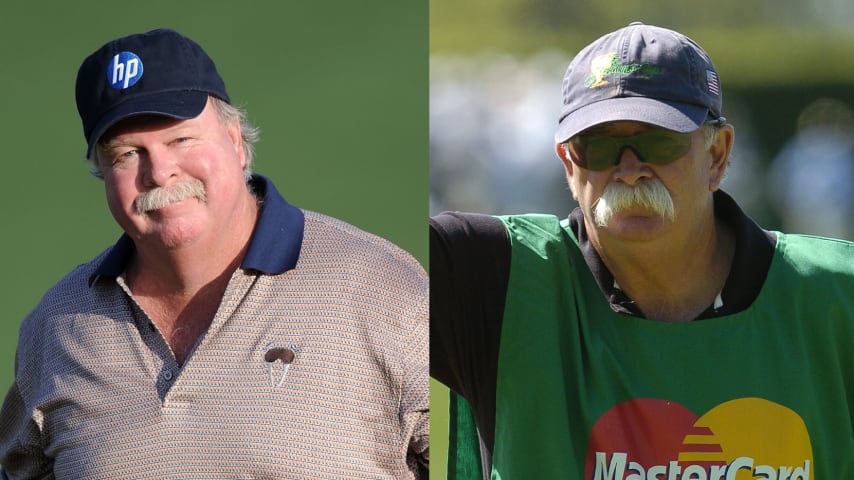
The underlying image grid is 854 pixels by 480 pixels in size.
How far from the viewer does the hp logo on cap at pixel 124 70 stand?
1.79 meters

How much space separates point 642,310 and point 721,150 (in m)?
0.19

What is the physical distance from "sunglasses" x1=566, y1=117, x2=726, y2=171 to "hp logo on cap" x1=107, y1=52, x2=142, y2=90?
100 cm

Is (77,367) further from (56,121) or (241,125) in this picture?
(56,121)

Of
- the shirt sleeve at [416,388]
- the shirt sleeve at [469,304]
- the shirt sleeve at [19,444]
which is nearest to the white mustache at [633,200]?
the shirt sleeve at [469,304]

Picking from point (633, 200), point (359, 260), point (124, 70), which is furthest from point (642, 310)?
point (124, 70)

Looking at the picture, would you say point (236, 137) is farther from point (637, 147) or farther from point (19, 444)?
point (637, 147)

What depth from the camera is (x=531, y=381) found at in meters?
1.07

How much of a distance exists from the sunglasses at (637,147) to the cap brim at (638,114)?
0.01 m

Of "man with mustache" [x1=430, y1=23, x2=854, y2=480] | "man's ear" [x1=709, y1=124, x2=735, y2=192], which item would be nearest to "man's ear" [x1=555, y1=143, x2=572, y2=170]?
"man with mustache" [x1=430, y1=23, x2=854, y2=480]

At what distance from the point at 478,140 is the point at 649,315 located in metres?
0.26

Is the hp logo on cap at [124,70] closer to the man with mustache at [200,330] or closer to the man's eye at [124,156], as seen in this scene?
the man with mustache at [200,330]

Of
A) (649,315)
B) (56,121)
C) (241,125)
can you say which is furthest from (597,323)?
(56,121)

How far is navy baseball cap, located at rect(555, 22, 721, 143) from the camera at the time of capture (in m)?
1.04

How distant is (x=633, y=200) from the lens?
1058 millimetres
